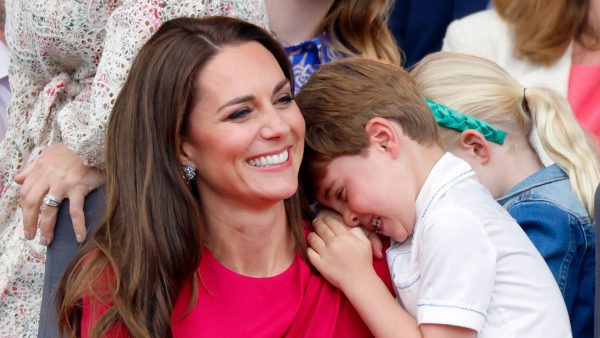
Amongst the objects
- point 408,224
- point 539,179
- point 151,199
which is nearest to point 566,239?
point 539,179

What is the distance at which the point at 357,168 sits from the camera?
229 centimetres

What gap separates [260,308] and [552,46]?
144 cm

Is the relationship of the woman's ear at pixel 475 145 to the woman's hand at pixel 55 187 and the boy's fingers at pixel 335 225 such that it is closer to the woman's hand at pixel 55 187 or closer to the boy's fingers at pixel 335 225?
the boy's fingers at pixel 335 225

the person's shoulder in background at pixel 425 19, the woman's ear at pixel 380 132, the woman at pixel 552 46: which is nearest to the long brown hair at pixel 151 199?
the woman's ear at pixel 380 132

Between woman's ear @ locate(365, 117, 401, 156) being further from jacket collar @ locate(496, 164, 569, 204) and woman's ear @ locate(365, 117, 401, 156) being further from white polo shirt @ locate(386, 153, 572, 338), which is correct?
jacket collar @ locate(496, 164, 569, 204)

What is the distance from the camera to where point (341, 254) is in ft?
7.30

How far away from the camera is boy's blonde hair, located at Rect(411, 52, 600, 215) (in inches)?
99.6

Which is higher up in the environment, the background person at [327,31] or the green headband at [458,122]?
the background person at [327,31]

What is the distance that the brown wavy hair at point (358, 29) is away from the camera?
2898 mm

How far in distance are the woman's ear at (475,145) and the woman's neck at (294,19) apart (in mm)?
611

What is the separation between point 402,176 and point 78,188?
2.54 feet

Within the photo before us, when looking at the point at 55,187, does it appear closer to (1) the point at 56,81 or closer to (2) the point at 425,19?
(1) the point at 56,81

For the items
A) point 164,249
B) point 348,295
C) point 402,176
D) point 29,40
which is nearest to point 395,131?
point 402,176

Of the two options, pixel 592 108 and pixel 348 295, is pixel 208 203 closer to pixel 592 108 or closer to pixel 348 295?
pixel 348 295
